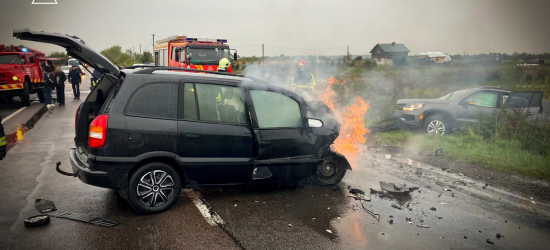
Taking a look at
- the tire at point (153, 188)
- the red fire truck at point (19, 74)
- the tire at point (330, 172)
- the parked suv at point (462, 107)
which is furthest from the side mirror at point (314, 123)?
the red fire truck at point (19, 74)

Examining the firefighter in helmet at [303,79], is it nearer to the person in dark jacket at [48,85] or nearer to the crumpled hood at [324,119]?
the crumpled hood at [324,119]

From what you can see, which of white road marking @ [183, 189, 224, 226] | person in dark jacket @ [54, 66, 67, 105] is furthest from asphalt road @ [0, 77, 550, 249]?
person in dark jacket @ [54, 66, 67, 105]

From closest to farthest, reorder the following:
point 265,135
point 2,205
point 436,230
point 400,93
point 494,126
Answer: point 436,230
point 2,205
point 265,135
point 494,126
point 400,93

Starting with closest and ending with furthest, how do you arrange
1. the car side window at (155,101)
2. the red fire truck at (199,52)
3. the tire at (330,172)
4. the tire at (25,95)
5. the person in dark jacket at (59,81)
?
the car side window at (155,101) < the tire at (330,172) < the tire at (25,95) < the red fire truck at (199,52) < the person in dark jacket at (59,81)

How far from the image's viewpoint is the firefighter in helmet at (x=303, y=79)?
49.2 feet

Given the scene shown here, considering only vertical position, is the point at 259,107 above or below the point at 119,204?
above

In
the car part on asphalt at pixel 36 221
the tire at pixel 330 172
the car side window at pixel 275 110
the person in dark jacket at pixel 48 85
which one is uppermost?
the person in dark jacket at pixel 48 85

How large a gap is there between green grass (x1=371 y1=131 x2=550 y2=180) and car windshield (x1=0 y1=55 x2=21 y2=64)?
53.2 ft

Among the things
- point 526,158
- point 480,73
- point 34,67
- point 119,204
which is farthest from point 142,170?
point 34,67

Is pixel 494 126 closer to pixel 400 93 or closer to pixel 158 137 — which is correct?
pixel 400 93

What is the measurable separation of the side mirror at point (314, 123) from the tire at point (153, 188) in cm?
204

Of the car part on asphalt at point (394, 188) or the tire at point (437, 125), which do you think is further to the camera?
the tire at point (437, 125)

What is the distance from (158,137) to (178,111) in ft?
1.38

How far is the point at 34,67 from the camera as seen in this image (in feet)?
63.2
